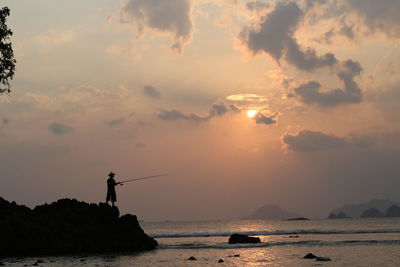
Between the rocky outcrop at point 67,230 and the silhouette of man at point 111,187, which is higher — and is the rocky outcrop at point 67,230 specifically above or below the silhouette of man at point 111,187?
below

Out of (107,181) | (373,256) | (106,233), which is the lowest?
(373,256)

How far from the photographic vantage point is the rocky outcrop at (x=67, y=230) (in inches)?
1400

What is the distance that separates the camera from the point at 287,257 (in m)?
35.2

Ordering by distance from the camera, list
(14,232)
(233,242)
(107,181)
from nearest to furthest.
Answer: (14,232) < (107,181) < (233,242)

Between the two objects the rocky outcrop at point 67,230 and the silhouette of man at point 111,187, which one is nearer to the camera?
the rocky outcrop at point 67,230

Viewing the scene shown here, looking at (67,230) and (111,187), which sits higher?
(111,187)

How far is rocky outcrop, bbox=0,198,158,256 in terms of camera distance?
3556 centimetres

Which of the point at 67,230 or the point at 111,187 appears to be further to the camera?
the point at 111,187

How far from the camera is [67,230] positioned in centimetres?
3856

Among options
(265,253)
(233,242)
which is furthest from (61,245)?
(233,242)

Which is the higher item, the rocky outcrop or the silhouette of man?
the silhouette of man

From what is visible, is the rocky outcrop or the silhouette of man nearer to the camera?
the rocky outcrop

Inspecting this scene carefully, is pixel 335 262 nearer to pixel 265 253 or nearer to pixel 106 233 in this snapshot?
pixel 265 253

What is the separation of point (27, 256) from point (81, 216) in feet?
19.8
